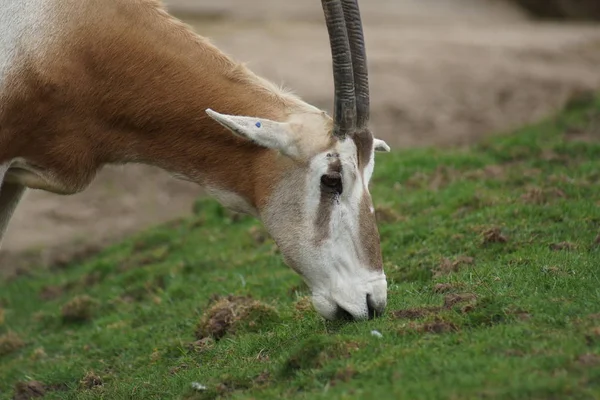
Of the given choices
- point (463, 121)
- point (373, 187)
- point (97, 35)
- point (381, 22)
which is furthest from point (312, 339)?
point (381, 22)

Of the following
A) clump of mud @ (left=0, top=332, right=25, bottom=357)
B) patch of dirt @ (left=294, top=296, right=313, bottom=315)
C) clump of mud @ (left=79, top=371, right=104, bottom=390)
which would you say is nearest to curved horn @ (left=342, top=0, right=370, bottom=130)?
patch of dirt @ (left=294, top=296, right=313, bottom=315)

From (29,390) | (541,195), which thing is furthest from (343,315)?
(541,195)

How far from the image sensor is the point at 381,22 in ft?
72.8

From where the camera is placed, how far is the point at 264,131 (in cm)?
646

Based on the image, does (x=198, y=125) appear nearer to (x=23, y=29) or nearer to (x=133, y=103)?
(x=133, y=103)

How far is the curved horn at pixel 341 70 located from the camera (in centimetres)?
642

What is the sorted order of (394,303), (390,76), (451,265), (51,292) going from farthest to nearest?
1. (390,76)
2. (51,292)
3. (451,265)
4. (394,303)

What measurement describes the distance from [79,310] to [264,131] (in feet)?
12.7

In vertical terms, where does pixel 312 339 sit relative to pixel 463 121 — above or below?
above

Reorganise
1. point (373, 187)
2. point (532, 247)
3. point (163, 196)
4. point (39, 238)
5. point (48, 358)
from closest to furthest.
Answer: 1. point (532, 247)
2. point (48, 358)
3. point (373, 187)
4. point (39, 238)
5. point (163, 196)

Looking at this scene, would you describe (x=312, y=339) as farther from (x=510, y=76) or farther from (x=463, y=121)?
(x=510, y=76)

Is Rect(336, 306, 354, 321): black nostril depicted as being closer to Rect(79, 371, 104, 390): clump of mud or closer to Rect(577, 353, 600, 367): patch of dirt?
Rect(577, 353, 600, 367): patch of dirt

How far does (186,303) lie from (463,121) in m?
7.94

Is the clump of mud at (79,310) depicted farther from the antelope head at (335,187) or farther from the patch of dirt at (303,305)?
the antelope head at (335,187)
